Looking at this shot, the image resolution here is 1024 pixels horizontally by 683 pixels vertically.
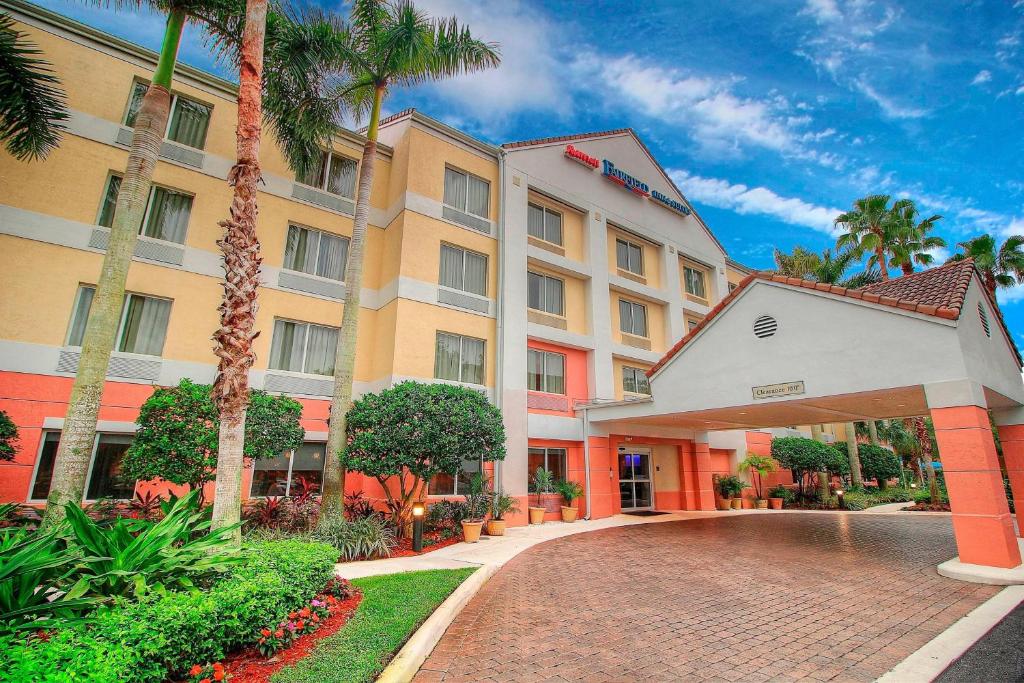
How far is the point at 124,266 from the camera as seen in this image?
9.12m

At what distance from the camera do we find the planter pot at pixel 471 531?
1342 centimetres

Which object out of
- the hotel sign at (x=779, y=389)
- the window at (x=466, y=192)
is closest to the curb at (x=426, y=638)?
the hotel sign at (x=779, y=389)

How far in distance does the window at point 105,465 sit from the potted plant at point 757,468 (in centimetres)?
2438

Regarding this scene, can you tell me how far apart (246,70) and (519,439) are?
1319 cm

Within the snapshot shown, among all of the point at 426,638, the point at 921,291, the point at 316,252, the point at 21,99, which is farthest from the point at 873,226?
the point at 21,99

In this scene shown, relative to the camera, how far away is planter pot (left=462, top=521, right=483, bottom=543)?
13422 millimetres

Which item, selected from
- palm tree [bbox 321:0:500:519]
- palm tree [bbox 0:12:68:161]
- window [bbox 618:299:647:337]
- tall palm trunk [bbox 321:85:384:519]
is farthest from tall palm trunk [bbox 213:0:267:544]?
window [bbox 618:299:647:337]

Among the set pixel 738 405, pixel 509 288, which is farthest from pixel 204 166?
pixel 738 405

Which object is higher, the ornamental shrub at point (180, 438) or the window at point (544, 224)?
the window at point (544, 224)

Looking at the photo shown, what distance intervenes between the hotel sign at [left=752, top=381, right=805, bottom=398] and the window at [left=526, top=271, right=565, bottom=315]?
9779mm

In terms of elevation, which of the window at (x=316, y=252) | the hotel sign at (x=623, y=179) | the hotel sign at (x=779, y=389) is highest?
the hotel sign at (x=623, y=179)

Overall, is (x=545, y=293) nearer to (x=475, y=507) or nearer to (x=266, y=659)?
(x=475, y=507)

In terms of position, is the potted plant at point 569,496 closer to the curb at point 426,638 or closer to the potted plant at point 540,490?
the potted plant at point 540,490

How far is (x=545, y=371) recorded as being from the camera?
19.5 metres
